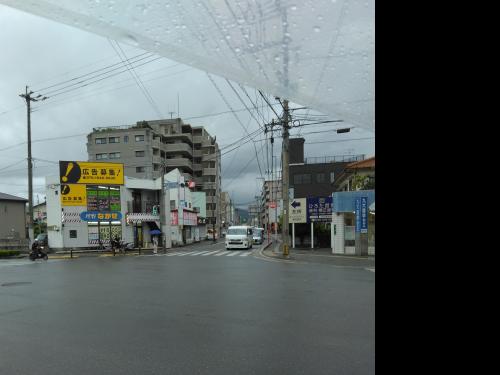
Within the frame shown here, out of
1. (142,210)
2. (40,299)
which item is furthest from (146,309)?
(142,210)

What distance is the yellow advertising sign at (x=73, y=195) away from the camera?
30.3 m

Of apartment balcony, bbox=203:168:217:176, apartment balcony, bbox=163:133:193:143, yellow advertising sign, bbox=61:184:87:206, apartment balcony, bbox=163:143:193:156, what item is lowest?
yellow advertising sign, bbox=61:184:87:206

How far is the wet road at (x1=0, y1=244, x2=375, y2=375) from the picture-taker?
439cm

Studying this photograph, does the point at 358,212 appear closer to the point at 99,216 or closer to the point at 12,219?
the point at 99,216

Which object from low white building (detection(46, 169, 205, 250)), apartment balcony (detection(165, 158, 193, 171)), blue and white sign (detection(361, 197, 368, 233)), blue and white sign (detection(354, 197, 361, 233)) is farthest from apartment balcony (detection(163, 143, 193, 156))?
blue and white sign (detection(361, 197, 368, 233))

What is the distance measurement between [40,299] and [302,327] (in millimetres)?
6242

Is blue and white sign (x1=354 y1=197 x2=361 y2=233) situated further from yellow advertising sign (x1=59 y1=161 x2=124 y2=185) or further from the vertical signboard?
yellow advertising sign (x1=59 y1=161 x2=124 y2=185)

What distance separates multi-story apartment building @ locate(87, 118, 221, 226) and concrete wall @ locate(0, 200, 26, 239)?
19.3 m

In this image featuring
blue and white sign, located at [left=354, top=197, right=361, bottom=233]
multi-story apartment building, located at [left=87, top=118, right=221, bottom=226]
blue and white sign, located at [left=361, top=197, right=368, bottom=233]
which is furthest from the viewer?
multi-story apartment building, located at [left=87, top=118, right=221, bottom=226]

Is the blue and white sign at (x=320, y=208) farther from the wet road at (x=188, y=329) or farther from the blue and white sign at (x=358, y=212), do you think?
the wet road at (x=188, y=329)

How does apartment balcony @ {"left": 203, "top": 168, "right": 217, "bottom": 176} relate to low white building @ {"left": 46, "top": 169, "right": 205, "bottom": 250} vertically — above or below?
above

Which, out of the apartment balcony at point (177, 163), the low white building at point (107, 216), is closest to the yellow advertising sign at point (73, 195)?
the low white building at point (107, 216)

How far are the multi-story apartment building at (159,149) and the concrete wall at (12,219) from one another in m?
19.3

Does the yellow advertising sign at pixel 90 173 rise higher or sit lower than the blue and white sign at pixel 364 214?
higher
